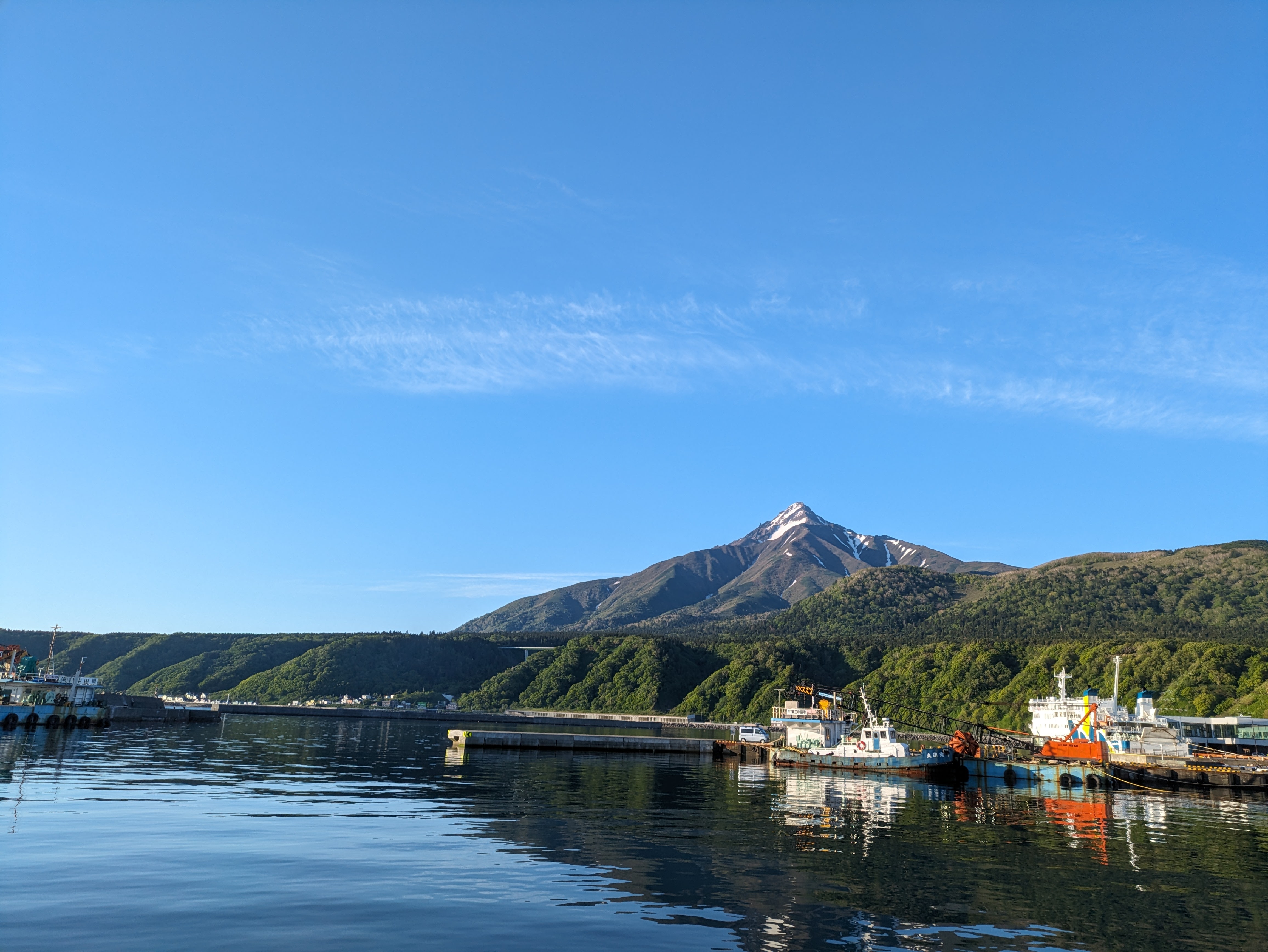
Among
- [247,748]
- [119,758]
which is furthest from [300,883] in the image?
[247,748]

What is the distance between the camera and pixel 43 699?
114312 millimetres

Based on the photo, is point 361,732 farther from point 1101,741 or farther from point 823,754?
point 1101,741

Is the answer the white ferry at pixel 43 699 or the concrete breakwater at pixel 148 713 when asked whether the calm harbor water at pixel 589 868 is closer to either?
the white ferry at pixel 43 699

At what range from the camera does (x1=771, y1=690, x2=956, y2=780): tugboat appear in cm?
8775

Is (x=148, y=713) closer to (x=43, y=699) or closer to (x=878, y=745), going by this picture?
(x=43, y=699)

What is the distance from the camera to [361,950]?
64.7ft

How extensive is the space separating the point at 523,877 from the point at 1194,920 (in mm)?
21791

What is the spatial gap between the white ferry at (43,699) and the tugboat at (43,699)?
0.07 meters

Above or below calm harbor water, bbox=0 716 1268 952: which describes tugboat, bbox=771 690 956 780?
below

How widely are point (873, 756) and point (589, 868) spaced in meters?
71.3

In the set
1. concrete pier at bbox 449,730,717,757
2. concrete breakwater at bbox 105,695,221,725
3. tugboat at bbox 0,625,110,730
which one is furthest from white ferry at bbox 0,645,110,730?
concrete pier at bbox 449,730,717,757

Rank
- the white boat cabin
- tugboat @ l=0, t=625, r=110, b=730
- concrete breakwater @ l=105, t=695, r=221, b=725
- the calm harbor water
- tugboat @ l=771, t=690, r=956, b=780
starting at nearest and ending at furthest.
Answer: the calm harbor water, tugboat @ l=771, t=690, r=956, b=780, the white boat cabin, tugboat @ l=0, t=625, r=110, b=730, concrete breakwater @ l=105, t=695, r=221, b=725

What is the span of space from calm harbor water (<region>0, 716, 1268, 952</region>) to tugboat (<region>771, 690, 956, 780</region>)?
2386 cm

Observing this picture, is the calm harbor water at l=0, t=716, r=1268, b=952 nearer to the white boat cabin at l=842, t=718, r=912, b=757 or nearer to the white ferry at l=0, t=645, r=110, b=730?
the white boat cabin at l=842, t=718, r=912, b=757
